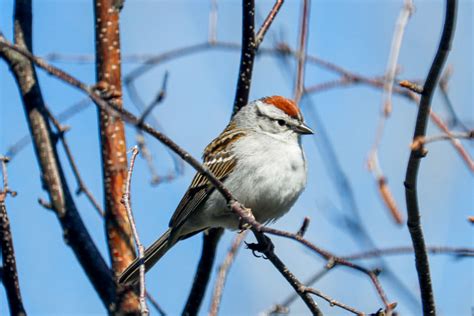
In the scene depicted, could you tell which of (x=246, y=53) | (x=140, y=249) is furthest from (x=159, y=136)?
(x=246, y=53)

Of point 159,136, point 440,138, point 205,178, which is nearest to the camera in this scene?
point 440,138

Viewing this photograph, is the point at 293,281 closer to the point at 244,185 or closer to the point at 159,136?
the point at 159,136

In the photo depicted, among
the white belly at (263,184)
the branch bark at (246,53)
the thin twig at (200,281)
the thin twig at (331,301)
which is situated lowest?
the thin twig at (331,301)

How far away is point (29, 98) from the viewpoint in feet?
15.2

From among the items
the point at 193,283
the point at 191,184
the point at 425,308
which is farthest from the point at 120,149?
the point at 425,308

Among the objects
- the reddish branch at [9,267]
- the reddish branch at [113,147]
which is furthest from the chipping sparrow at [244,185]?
the reddish branch at [9,267]

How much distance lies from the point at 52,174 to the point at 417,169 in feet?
7.88

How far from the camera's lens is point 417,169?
2.83 m

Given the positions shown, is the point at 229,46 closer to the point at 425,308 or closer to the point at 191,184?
the point at 191,184

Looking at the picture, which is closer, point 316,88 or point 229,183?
point 316,88

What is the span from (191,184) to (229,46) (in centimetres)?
94

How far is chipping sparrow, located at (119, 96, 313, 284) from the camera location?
4934 mm

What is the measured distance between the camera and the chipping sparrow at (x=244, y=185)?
493 centimetres

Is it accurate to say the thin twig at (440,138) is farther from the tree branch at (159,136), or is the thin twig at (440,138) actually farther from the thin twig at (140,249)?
the thin twig at (140,249)
